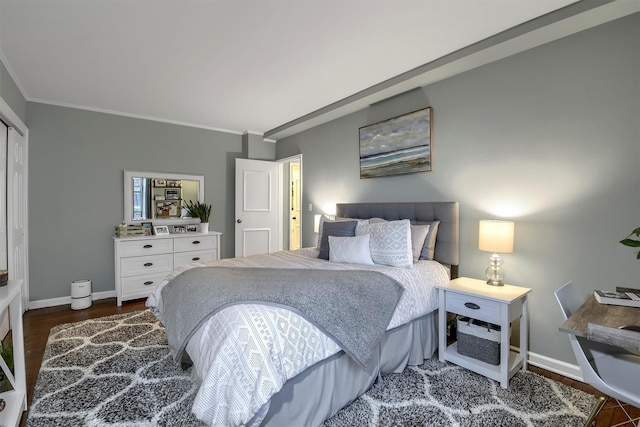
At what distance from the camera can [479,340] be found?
223 centimetres

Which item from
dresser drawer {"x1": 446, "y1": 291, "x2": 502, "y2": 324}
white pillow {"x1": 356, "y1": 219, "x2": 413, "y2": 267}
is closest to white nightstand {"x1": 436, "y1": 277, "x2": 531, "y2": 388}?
dresser drawer {"x1": 446, "y1": 291, "x2": 502, "y2": 324}

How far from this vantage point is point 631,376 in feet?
4.29

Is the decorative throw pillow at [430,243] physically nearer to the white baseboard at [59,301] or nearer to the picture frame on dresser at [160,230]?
the picture frame on dresser at [160,230]

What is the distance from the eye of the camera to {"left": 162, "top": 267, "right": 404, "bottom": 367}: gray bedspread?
1660 mm

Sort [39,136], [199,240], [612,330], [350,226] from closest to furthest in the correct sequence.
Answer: [612,330], [350,226], [39,136], [199,240]

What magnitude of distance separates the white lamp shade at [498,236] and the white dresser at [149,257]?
3.64 m

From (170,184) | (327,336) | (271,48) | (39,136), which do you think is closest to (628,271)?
(327,336)

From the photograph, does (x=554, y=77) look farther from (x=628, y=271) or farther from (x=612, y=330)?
(x=612, y=330)

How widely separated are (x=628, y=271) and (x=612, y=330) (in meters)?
1.24

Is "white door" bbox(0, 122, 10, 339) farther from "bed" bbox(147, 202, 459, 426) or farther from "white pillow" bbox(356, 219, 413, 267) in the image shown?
"white pillow" bbox(356, 219, 413, 267)

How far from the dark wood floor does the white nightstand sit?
40 centimetres

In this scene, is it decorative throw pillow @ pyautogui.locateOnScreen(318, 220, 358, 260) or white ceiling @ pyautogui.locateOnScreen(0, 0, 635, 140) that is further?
decorative throw pillow @ pyautogui.locateOnScreen(318, 220, 358, 260)

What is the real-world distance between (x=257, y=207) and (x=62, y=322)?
9.07 feet

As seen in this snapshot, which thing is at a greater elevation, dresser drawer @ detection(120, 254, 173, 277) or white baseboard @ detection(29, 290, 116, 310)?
dresser drawer @ detection(120, 254, 173, 277)
